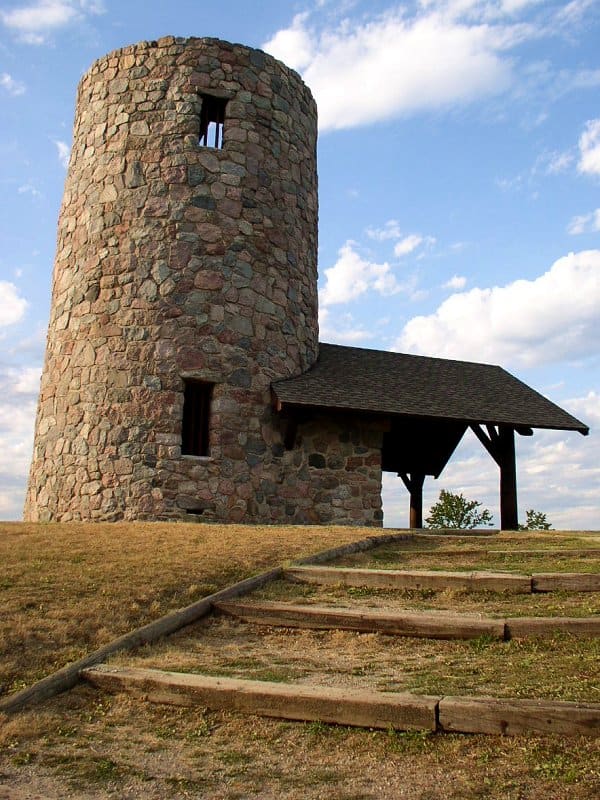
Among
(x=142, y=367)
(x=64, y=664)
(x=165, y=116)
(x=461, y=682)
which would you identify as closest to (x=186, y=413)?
(x=142, y=367)

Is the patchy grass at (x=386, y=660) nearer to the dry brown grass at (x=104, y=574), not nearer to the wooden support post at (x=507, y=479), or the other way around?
the dry brown grass at (x=104, y=574)

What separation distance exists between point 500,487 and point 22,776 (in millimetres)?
12917

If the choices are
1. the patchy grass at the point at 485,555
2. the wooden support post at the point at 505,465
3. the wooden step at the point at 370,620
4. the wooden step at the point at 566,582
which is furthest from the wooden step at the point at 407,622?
the wooden support post at the point at 505,465

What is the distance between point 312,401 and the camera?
1371 cm

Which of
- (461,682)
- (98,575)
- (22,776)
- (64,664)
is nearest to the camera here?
(22,776)

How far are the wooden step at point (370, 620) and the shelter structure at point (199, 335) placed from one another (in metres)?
6.71

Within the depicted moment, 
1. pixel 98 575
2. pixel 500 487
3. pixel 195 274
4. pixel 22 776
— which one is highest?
pixel 195 274

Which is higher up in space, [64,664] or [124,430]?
[124,430]

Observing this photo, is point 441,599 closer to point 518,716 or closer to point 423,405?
point 518,716

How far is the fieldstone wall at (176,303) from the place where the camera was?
1345cm

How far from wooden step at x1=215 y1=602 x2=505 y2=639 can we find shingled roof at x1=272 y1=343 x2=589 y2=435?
7191 millimetres

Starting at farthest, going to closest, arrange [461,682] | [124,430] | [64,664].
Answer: [124,430] < [64,664] < [461,682]

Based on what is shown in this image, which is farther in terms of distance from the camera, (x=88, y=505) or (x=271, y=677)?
(x=88, y=505)

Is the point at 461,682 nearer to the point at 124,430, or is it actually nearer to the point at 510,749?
the point at 510,749
